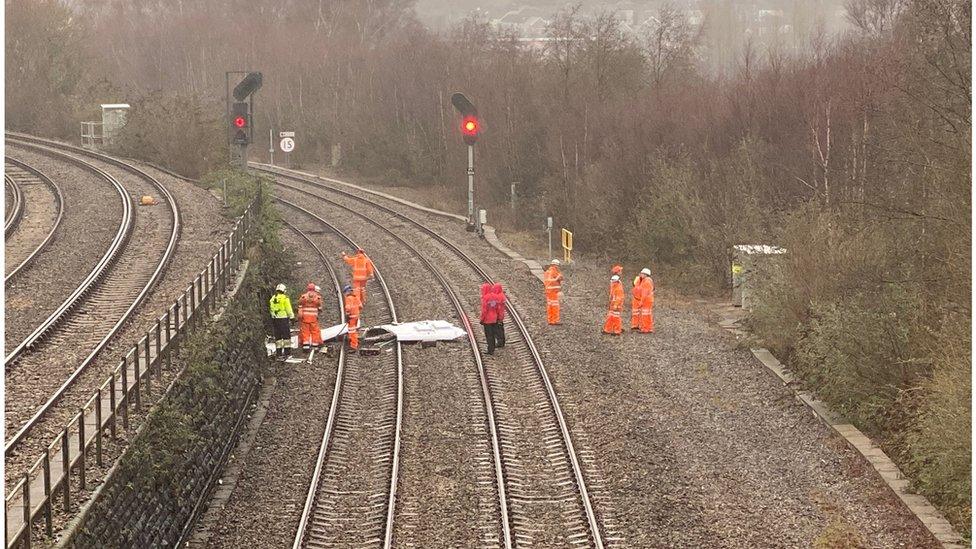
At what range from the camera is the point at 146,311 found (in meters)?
20.6

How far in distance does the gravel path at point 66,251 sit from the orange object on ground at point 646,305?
976cm

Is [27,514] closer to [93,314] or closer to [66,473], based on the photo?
[66,473]

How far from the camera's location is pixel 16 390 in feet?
51.7

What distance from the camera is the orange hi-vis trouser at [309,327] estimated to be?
72.4 feet

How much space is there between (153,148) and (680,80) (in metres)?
18.8

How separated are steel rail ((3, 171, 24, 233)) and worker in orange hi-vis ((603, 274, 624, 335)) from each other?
12.3 m

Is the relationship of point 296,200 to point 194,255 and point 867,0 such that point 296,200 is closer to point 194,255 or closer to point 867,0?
point 194,255

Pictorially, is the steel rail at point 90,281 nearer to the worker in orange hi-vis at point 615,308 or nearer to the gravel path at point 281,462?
the gravel path at point 281,462

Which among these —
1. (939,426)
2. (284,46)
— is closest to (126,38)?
(284,46)

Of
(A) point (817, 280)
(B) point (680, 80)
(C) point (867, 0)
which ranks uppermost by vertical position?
(C) point (867, 0)

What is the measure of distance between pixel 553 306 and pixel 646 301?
1818mm

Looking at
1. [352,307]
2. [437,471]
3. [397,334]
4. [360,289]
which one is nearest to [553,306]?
[397,334]

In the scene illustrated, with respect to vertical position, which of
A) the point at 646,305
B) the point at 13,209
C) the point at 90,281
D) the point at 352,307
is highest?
the point at 13,209

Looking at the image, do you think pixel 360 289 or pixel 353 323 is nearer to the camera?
pixel 353 323
